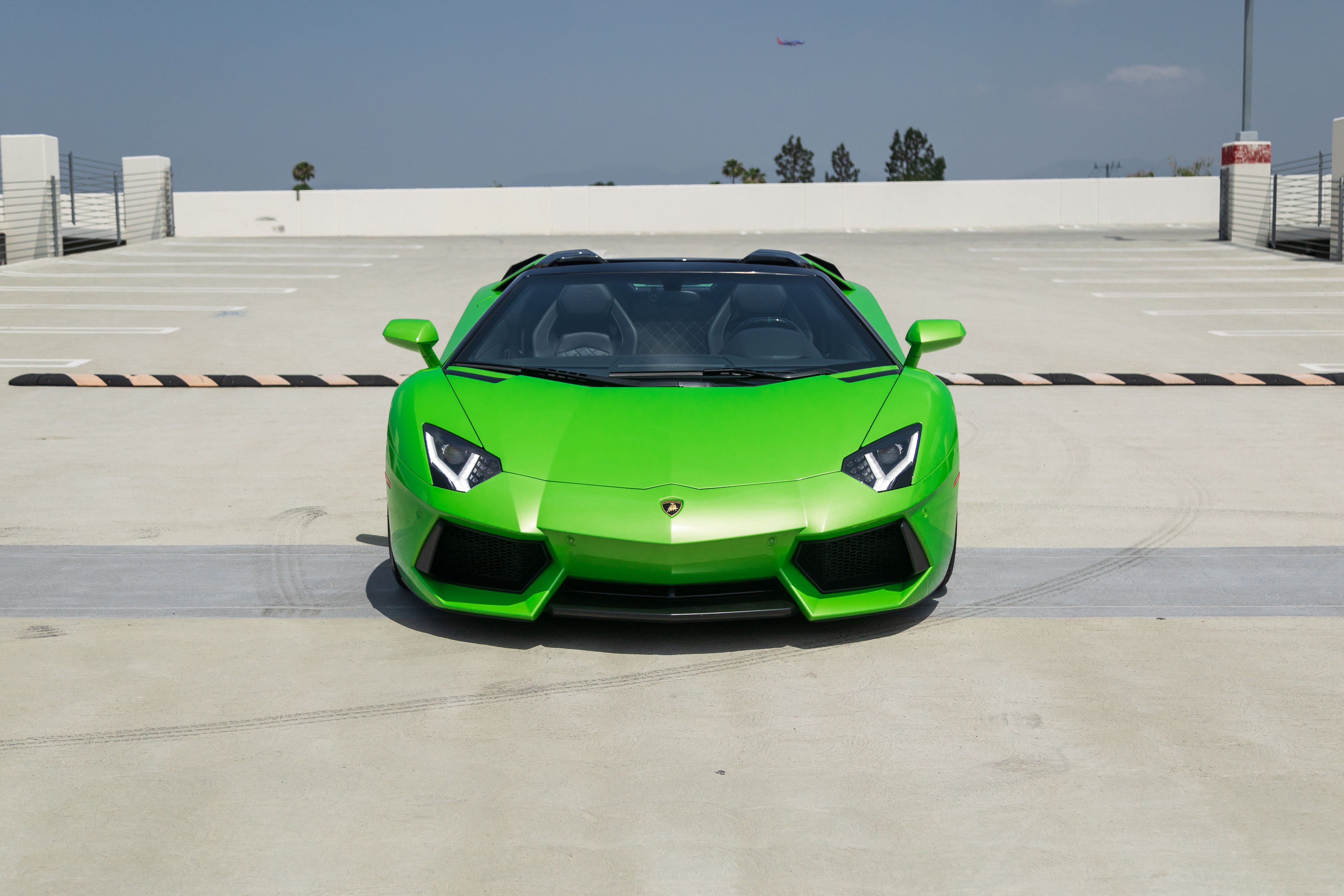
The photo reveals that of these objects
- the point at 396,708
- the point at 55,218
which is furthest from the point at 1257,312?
the point at 55,218

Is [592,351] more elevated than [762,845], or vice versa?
[592,351]

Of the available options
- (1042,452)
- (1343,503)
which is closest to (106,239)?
(1042,452)

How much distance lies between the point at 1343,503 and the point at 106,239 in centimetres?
2470

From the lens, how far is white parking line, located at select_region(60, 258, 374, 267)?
21578 millimetres

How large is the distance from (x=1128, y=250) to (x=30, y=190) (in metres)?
20.3

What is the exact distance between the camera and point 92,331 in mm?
13906

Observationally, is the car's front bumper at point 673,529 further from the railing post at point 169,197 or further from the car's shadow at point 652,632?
the railing post at point 169,197

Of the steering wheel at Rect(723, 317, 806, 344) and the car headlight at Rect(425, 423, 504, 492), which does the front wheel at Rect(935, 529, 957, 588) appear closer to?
the car headlight at Rect(425, 423, 504, 492)

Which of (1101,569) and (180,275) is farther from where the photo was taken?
(180,275)

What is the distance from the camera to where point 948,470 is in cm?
409

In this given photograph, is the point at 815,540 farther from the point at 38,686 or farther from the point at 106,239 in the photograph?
the point at 106,239

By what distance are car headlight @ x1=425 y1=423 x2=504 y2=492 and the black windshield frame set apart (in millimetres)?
649

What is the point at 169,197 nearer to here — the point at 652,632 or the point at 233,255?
the point at 233,255

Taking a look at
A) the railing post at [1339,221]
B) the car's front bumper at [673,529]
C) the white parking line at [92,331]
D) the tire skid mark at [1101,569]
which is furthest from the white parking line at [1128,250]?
the car's front bumper at [673,529]
